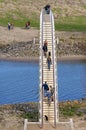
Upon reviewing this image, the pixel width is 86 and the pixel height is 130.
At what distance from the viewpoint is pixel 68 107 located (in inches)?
1967

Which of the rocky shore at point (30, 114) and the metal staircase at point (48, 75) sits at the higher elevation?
the metal staircase at point (48, 75)

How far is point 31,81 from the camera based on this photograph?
227 ft

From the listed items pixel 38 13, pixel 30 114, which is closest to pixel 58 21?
pixel 38 13

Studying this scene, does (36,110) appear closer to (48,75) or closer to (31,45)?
(48,75)

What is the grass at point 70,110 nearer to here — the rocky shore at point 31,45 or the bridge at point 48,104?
the bridge at point 48,104

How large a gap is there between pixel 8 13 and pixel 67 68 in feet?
108

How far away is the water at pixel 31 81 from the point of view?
200 feet

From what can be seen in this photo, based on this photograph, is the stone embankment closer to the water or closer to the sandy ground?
the sandy ground

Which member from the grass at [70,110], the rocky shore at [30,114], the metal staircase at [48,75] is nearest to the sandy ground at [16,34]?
the metal staircase at [48,75]

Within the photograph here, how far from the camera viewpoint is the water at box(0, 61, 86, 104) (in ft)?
200

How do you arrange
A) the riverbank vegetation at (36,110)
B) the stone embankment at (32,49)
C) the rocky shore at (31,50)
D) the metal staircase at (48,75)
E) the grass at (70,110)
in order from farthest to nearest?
the stone embankment at (32,49) < the rocky shore at (31,50) < the grass at (70,110) < the riverbank vegetation at (36,110) < the metal staircase at (48,75)

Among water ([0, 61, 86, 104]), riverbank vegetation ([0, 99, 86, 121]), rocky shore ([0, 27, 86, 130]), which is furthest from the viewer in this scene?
rocky shore ([0, 27, 86, 130])

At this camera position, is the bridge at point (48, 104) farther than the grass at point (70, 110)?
No

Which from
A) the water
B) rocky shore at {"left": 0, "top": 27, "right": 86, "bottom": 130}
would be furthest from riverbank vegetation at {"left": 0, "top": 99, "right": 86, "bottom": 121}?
rocky shore at {"left": 0, "top": 27, "right": 86, "bottom": 130}
